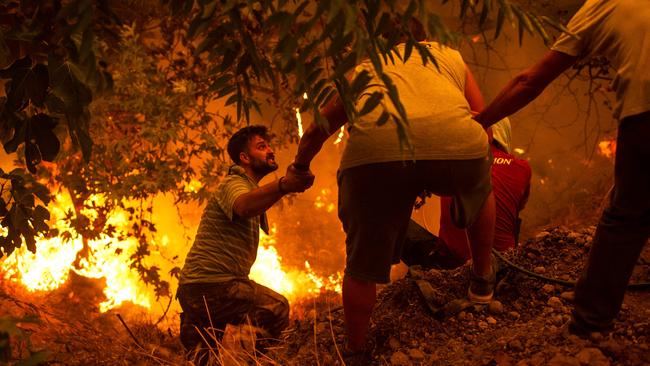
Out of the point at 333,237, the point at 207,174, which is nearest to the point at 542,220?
the point at 333,237

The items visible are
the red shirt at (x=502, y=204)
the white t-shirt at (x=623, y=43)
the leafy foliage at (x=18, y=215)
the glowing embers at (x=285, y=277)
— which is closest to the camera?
the white t-shirt at (x=623, y=43)

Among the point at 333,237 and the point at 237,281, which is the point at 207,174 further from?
the point at 333,237

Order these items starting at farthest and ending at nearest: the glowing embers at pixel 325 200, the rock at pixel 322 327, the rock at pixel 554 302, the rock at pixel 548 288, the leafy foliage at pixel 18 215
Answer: the glowing embers at pixel 325 200, the rock at pixel 322 327, the rock at pixel 548 288, the rock at pixel 554 302, the leafy foliage at pixel 18 215

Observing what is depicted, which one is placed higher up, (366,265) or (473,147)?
(473,147)

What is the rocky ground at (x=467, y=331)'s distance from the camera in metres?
2.50

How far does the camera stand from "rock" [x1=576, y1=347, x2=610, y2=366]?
227 centimetres

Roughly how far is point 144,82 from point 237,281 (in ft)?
6.65

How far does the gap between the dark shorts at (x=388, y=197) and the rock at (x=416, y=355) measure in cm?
44

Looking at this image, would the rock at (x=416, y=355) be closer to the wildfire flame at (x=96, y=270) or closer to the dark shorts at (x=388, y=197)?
the dark shorts at (x=388, y=197)

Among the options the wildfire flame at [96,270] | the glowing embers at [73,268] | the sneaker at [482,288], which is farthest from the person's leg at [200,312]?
the glowing embers at [73,268]

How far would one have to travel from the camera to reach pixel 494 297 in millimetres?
3258

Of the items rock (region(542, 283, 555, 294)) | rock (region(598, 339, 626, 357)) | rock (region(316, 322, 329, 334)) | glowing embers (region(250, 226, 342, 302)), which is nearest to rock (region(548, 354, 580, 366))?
rock (region(598, 339, 626, 357))

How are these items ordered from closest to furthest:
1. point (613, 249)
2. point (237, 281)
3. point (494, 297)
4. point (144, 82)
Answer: point (613, 249)
point (494, 297)
point (237, 281)
point (144, 82)

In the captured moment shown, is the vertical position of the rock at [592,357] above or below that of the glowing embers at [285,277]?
above
